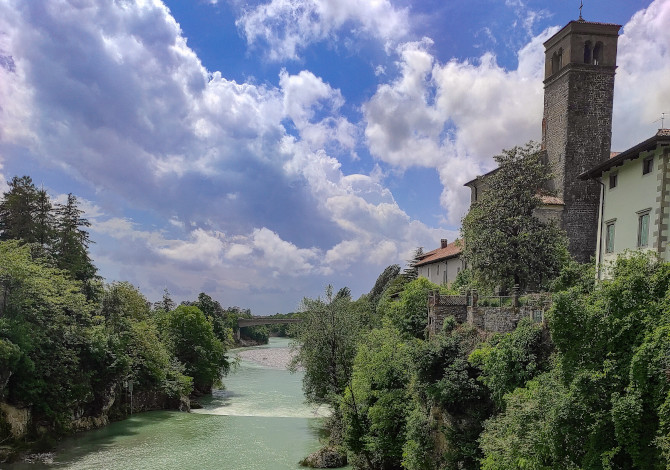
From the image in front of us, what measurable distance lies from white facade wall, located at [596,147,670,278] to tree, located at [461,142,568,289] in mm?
3926

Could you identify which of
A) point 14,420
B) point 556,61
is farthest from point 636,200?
point 14,420

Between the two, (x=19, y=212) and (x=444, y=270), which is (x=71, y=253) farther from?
(x=444, y=270)

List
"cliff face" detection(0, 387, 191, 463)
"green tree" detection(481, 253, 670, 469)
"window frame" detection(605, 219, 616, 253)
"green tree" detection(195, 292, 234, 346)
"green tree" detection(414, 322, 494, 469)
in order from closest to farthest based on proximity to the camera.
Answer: "green tree" detection(481, 253, 670, 469)
"green tree" detection(414, 322, 494, 469)
"window frame" detection(605, 219, 616, 253)
"cliff face" detection(0, 387, 191, 463)
"green tree" detection(195, 292, 234, 346)

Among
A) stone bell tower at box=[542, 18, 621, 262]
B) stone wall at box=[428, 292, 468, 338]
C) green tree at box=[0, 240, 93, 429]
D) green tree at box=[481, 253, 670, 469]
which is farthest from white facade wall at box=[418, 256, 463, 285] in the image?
green tree at box=[0, 240, 93, 429]

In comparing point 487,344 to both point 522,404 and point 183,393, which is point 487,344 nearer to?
point 522,404

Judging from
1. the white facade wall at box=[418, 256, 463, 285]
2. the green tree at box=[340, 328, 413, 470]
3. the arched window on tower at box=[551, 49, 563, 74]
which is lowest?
the green tree at box=[340, 328, 413, 470]

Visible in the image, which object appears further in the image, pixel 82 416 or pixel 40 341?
pixel 82 416

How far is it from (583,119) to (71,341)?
45.2 m

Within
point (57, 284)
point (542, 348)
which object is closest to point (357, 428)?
point (542, 348)

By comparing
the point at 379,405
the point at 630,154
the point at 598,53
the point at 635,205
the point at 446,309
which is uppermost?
the point at 598,53

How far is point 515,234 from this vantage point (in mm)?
28938

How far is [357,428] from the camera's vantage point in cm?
2806

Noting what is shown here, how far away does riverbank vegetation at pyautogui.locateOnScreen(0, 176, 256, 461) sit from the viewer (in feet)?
105

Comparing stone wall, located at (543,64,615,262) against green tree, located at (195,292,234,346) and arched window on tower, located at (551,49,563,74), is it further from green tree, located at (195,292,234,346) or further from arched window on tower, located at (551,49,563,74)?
green tree, located at (195,292,234,346)
